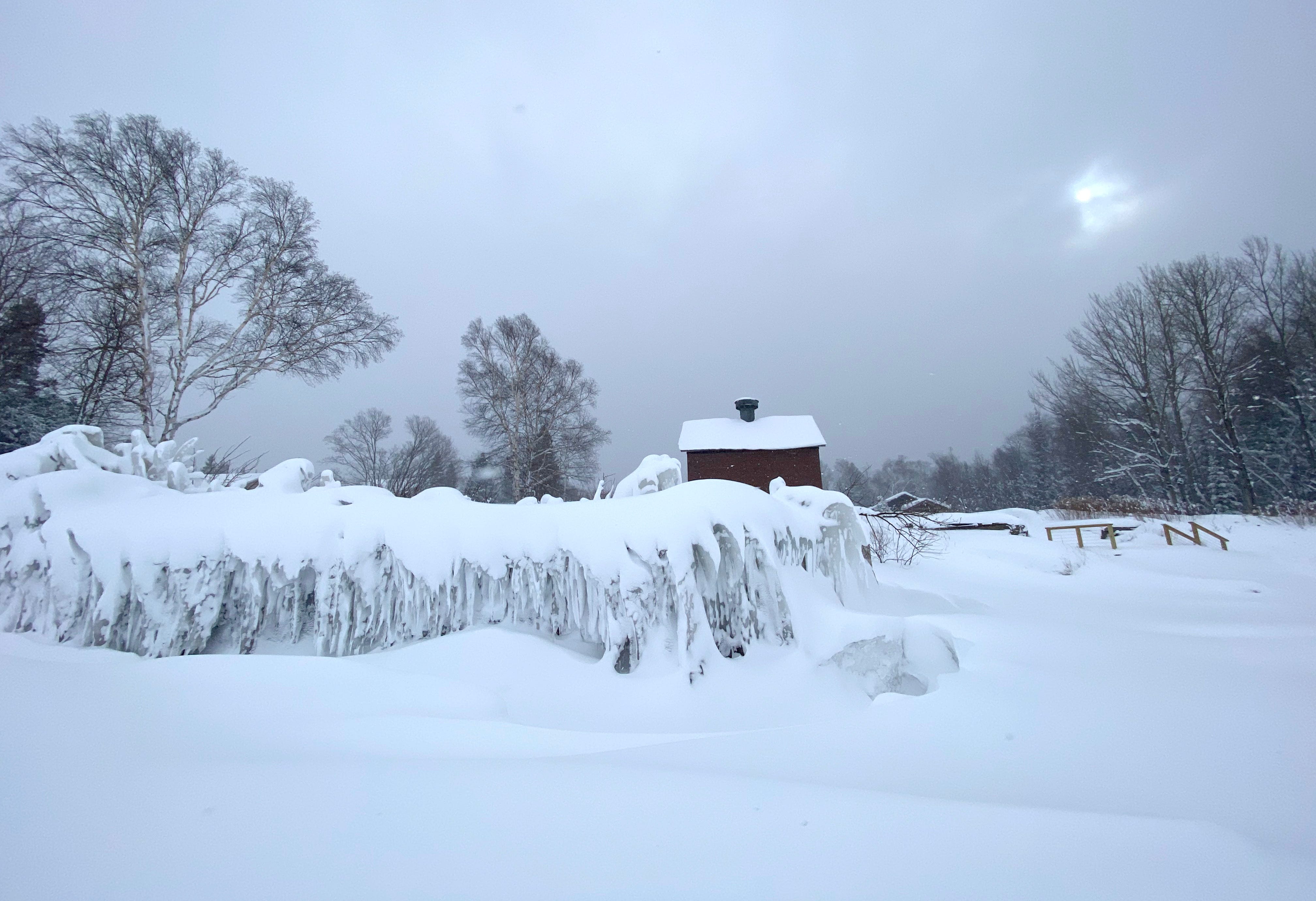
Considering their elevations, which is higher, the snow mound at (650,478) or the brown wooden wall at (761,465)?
the brown wooden wall at (761,465)

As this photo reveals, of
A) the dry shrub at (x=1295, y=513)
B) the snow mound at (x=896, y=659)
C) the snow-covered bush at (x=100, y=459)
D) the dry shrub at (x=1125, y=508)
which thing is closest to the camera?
the snow mound at (x=896, y=659)

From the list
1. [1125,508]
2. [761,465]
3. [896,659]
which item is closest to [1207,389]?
[1125,508]

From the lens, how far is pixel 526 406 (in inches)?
642

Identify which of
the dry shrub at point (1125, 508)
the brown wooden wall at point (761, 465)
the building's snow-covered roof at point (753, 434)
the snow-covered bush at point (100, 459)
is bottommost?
the dry shrub at point (1125, 508)

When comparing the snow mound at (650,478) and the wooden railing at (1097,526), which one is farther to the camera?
the wooden railing at (1097,526)

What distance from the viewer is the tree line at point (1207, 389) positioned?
15859 millimetres

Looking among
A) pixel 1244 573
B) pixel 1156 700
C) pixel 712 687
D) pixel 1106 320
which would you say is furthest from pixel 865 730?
pixel 1106 320

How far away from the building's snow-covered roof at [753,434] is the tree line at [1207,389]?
6.68ft

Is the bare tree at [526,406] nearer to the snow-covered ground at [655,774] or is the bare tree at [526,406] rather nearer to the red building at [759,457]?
the red building at [759,457]

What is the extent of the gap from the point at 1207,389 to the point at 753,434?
612 inches

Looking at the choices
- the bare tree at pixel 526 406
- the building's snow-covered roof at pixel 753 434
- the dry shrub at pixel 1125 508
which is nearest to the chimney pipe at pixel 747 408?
the building's snow-covered roof at pixel 753 434

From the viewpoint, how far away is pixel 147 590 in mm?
3158

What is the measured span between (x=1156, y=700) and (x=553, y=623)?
3.28m

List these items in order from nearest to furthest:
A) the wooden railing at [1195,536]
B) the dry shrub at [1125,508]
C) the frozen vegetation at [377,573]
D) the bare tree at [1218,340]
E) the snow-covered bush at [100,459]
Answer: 1. the frozen vegetation at [377,573]
2. the snow-covered bush at [100,459]
3. the wooden railing at [1195,536]
4. the dry shrub at [1125,508]
5. the bare tree at [1218,340]
